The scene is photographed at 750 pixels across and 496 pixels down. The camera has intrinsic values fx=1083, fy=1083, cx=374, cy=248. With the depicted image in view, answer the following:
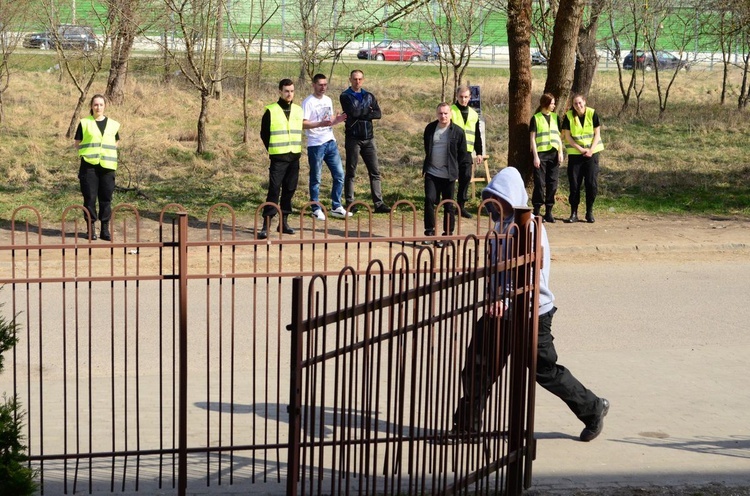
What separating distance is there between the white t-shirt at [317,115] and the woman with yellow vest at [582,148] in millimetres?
3398

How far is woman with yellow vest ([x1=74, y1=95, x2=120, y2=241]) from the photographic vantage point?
1339 cm

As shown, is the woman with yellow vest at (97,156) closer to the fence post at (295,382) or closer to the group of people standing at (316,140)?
the group of people standing at (316,140)

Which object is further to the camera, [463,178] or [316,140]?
[316,140]

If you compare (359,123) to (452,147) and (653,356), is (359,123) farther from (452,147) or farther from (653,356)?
(653,356)

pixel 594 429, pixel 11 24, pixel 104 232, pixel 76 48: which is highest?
pixel 11 24

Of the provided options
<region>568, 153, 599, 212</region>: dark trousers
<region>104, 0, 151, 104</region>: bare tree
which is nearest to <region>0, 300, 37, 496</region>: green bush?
<region>568, 153, 599, 212</region>: dark trousers

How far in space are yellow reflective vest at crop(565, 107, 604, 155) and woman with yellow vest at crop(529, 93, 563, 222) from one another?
0.70 ft

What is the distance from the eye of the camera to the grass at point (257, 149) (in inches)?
656

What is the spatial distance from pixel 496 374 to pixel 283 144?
8548 millimetres

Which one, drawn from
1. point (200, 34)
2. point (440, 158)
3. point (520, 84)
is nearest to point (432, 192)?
point (440, 158)

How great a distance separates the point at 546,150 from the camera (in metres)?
15.4

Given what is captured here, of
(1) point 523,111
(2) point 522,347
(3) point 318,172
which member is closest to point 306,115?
(3) point 318,172

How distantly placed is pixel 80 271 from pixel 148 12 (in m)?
8.91

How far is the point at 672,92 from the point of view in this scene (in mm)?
32812
